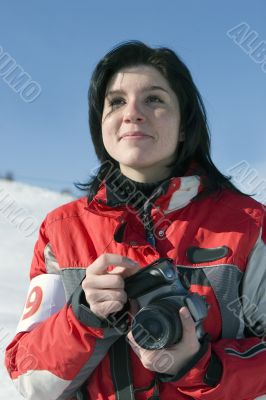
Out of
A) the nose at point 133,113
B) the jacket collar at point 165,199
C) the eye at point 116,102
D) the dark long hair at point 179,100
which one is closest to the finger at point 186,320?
the jacket collar at point 165,199

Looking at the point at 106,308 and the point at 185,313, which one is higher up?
the point at 185,313

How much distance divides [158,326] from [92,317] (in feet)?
0.64

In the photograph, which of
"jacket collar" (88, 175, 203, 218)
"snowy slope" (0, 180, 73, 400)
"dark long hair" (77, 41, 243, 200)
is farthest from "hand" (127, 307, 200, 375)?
"snowy slope" (0, 180, 73, 400)

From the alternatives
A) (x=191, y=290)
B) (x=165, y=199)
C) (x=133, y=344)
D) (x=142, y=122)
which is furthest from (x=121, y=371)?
(x=142, y=122)

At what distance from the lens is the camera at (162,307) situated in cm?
137

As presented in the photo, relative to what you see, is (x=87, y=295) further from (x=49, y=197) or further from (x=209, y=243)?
(x=49, y=197)

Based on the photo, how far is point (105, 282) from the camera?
143 cm

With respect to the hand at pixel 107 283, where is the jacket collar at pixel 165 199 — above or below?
above

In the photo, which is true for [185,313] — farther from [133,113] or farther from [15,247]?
[15,247]

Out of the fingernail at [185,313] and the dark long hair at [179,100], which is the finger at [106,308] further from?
the dark long hair at [179,100]

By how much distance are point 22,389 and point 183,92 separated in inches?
42.8

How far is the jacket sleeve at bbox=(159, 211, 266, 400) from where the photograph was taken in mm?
1412

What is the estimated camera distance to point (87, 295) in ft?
4.76

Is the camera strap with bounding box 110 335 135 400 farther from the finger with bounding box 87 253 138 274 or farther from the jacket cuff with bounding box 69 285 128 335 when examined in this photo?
the finger with bounding box 87 253 138 274
